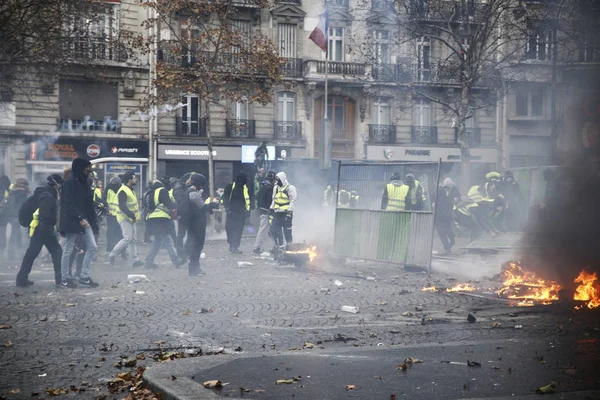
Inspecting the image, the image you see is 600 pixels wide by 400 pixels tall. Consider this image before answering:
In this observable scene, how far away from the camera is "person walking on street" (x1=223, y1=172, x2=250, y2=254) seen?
57.8ft

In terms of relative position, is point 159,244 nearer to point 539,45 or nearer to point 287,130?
point 539,45

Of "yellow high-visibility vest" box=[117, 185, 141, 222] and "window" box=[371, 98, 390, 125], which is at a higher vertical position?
"window" box=[371, 98, 390, 125]

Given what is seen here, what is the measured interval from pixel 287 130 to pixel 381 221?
2376 cm

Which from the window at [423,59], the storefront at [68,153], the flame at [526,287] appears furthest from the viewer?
the storefront at [68,153]

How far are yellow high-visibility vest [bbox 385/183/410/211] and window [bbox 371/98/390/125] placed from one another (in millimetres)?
25391

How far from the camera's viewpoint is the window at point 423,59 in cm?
2673

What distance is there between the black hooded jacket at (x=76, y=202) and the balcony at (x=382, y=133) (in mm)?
28015

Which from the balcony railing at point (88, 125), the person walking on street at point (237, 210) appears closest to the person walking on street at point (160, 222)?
the person walking on street at point (237, 210)

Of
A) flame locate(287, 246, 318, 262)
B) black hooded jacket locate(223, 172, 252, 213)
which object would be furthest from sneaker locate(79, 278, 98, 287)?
black hooded jacket locate(223, 172, 252, 213)

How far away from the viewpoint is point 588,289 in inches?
367

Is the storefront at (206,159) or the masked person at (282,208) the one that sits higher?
the storefront at (206,159)

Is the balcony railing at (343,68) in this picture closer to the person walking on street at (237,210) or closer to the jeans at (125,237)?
the person walking on street at (237,210)

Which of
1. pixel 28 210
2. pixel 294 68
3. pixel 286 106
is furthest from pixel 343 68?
pixel 28 210

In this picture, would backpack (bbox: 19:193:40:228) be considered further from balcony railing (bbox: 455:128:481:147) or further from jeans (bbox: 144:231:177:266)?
balcony railing (bbox: 455:128:481:147)
